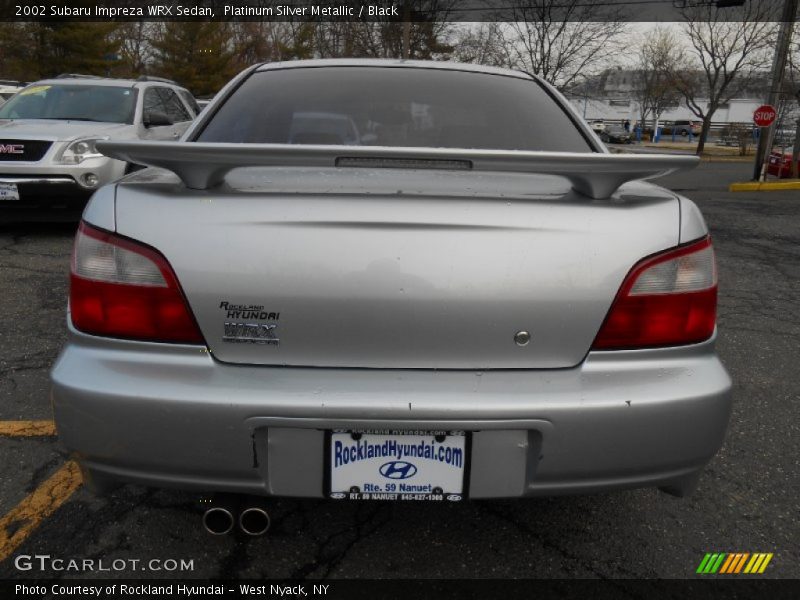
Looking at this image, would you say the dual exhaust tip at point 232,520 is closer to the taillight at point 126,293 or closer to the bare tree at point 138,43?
the taillight at point 126,293

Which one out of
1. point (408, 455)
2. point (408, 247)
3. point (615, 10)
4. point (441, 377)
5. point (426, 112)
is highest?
point (615, 10)

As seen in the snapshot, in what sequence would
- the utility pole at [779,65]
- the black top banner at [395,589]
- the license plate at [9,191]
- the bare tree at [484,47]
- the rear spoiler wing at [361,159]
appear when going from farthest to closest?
1. the bare tree at [484,47]
2. the utility pole at [779,65]
3. the license plate at [9,191]
4. the black top banner at [395,589]
5. the rear spoiler wing at [361,159]

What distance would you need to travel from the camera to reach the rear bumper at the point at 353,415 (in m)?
1.40

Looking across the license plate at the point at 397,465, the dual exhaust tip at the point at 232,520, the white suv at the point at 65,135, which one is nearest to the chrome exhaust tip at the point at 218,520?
the dual exhaust tip at the point at 232,520

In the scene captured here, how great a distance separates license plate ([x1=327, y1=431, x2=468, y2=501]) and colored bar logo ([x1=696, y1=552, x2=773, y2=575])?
93cm

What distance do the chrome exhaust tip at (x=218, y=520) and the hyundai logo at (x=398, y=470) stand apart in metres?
0.54

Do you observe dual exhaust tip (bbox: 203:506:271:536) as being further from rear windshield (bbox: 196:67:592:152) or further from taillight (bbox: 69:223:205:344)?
rear windshield (bbox: 196:67:592:152)

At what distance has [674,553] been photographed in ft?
6.30

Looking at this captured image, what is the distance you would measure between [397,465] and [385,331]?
328mm

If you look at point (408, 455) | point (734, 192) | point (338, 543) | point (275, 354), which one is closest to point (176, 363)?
point (275, 354)

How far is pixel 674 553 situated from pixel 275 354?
1.40 metres

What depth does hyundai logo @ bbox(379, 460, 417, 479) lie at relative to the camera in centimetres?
147

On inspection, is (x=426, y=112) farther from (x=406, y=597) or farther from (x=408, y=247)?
(x=406, y=597)

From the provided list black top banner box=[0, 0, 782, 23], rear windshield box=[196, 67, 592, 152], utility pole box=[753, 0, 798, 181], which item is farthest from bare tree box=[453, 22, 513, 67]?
rear windshield box=[196, 67, 592, 152]
